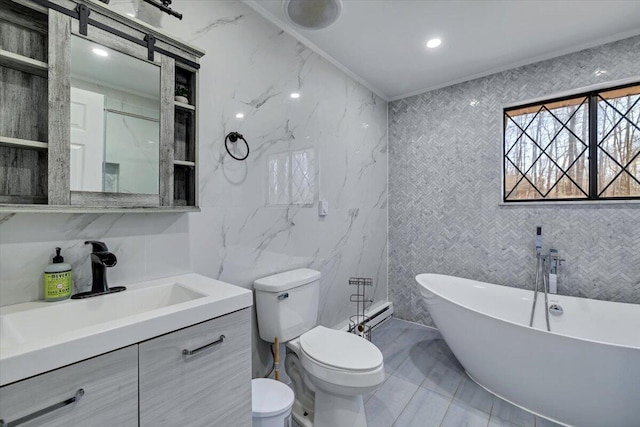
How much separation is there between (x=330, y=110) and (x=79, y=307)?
7.00 ft

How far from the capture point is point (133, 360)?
2.77 ft

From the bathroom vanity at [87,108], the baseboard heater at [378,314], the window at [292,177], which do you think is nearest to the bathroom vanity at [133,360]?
the bathroom vanity at [87,108]

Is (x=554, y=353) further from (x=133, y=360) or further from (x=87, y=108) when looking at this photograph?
(x=87, y=108)

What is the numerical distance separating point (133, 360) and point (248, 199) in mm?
1086

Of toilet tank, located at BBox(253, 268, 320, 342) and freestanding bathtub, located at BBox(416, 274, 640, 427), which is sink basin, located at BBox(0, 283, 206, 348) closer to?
toilet tank, located at BBox(253, 268, 320, 342)

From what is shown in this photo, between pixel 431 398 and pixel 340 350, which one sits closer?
pixel 340 350

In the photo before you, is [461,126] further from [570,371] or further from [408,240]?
[570,371]

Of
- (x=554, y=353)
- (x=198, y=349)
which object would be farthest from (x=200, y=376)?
(x=554, y=353)

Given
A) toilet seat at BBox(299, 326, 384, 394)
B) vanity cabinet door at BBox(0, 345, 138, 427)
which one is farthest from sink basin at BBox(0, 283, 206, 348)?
toilet seat at BBox(299, 326, 384, 394)

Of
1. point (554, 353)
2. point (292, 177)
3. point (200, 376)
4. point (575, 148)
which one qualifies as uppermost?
point (575, 148)

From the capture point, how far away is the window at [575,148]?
224cm

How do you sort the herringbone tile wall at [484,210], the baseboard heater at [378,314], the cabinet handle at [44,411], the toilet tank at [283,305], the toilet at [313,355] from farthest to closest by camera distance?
the baseboard heater at [378,314]
the herringbone tile wall at [484,210]
the toilet tank at [283,305]
the toilet at [313,355]
the cabinet handle at [44,411]

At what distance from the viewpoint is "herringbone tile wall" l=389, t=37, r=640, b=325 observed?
220 centimetres

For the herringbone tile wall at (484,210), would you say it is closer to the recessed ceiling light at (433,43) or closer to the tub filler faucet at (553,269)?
the tub filler faucet at (553,269)
